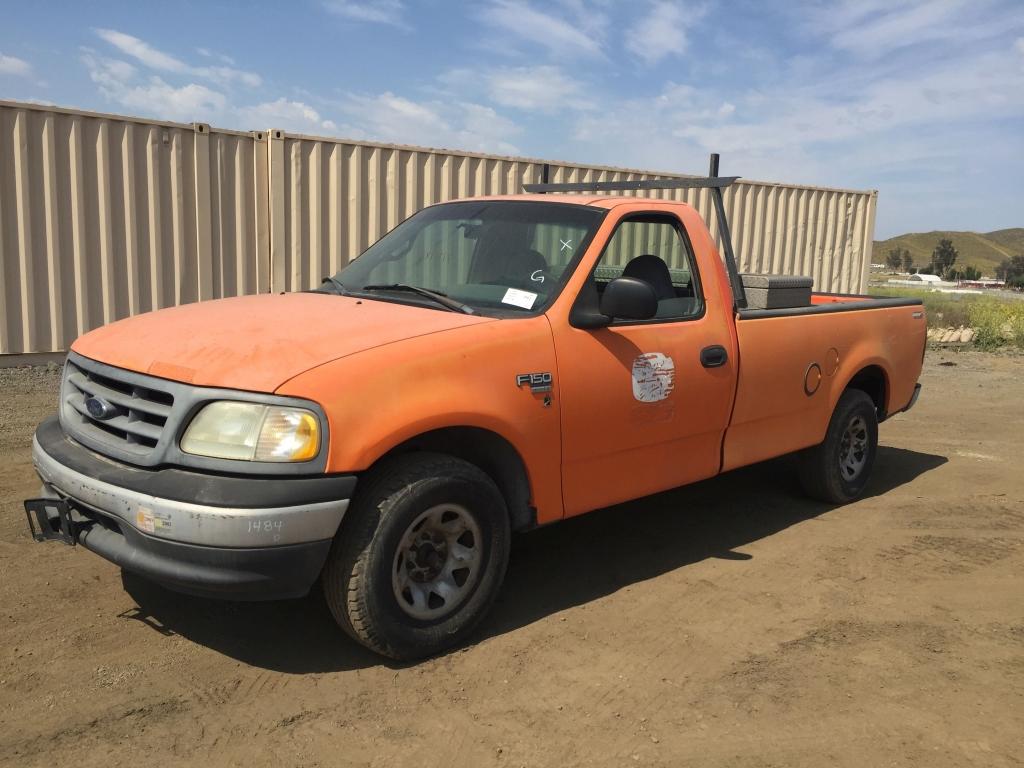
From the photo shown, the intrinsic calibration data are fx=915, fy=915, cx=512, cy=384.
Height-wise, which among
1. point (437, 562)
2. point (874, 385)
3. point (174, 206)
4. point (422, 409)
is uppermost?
point (174, 206)

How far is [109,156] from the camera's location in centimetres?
903

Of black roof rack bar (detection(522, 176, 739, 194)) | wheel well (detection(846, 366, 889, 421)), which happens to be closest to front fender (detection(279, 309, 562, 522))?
black roof rack bar (detection(522, 176, 739, 194))

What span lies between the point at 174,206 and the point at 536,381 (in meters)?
6.91

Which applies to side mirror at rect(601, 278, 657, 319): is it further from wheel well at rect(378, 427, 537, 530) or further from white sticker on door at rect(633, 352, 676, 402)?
wheel well at rect(378, 427, 537, 530)

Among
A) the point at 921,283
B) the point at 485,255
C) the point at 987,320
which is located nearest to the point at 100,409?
the point at 485,255

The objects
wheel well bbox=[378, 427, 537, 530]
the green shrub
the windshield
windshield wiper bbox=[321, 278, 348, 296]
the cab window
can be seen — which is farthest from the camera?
the green shrub

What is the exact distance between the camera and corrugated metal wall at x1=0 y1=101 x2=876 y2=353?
8.72 meters

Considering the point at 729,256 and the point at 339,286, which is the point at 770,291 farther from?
the point at 339,286

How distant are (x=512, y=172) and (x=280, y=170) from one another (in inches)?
121

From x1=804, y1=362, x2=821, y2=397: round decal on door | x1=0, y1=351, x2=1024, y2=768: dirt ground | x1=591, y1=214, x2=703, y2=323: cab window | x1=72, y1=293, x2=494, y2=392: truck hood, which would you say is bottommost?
x1=0, y1=351, x2=1024, y2=768: dirt ground

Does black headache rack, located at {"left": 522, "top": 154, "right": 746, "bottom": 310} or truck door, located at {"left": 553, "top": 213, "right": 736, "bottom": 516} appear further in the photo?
black headache rack, located at {"left": 522, "top": 154, "right": 746, "bottom": 310}

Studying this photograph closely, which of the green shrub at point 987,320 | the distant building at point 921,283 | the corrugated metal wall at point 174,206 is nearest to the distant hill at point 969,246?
the distant building at point 921,283

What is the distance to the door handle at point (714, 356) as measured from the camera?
467 cm

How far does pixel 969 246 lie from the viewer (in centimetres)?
11119
